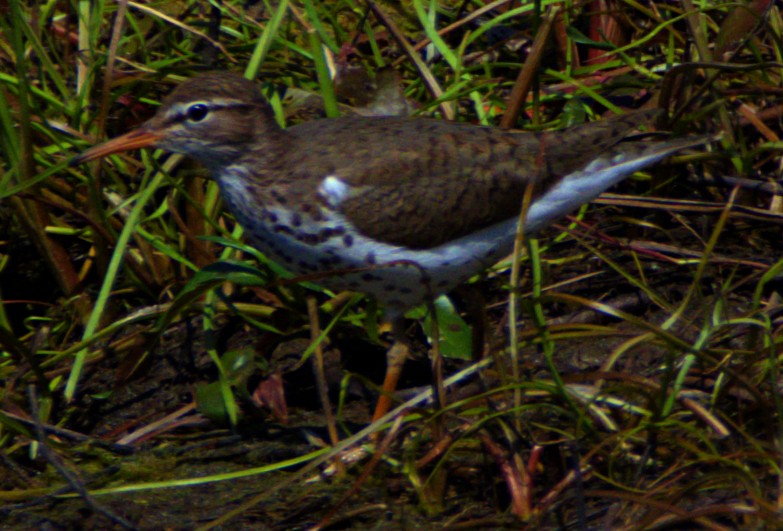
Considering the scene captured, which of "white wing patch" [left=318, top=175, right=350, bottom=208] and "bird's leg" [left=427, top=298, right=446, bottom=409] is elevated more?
"white wing patch" [left=318, top=175, right=350, bottom=208]

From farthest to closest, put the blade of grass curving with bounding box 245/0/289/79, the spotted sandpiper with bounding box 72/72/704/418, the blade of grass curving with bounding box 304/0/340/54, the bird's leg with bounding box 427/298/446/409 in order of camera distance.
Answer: the blade of grass curving with bounding box 304/0/340/54 < the blade of grass curving with bounding box 245/0/289/79 < the spotted sandpiper with bounding box 72/72/704/418 < the bird's leg with bounding box 427/298/446/409

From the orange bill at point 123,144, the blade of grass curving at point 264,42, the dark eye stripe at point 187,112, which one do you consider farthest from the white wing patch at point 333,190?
the blade of grass curving at point 264,42

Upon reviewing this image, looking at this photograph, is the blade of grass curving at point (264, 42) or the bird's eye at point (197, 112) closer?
the bird's eye at point (197, 112)

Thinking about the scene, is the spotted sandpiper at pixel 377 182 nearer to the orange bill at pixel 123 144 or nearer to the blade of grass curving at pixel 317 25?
the orange bill at pixel 123 144

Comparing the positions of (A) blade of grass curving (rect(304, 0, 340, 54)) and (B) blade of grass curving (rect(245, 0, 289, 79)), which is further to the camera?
(A) blade of grass curving (rect(304, 0, 340, 54))

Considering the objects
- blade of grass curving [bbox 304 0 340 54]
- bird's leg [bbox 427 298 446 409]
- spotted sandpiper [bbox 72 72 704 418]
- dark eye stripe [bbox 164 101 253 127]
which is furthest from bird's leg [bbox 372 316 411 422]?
blade of grass curving [bbox 304 0 340 54]

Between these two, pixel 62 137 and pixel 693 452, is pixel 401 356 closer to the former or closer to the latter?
pixel 693 452

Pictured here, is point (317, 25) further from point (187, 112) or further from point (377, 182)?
point (377, 182)

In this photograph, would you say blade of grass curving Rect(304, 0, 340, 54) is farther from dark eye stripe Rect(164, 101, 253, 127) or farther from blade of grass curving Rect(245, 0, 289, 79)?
dark eye stripe Rect(164, 101, 253, 127)
